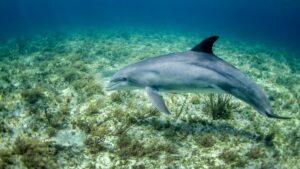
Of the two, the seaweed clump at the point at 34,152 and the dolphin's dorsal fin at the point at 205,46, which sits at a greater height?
the dolphin's dorsal fin at the point at 205,46

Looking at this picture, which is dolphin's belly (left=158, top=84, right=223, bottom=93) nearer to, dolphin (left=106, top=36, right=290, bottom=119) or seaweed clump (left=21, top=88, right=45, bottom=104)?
dolphin (left=106, top=36, right=290, bottom=119)

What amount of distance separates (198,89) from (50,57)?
11.2 meters

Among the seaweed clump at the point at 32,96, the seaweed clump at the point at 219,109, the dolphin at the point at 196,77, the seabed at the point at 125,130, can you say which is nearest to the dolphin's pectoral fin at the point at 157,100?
the dolphin at the point at 196,77

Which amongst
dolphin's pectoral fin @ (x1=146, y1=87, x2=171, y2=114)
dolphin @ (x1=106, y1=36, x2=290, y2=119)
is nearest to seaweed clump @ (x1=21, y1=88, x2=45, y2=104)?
dolphin @ (x1=106, y1=36, x2=290, y2=119)

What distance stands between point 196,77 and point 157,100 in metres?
1.21

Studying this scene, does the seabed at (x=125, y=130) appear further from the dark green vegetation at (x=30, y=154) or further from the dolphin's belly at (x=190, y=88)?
the dolphin's belly at (x=190, y=88)

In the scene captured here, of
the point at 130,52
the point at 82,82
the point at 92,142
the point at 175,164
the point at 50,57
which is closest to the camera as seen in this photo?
the point at 175,164

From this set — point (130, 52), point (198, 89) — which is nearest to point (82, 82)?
point (198, 89)

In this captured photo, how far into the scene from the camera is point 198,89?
323 inches

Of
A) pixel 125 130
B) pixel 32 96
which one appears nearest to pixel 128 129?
pixel 125 130

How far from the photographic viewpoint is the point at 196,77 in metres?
8.08

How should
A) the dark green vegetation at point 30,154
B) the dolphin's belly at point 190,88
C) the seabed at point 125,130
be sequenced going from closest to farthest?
the dark green vegetation at point 30,154, the seabed at point 125,130, the dolphin's belly at point 190,88

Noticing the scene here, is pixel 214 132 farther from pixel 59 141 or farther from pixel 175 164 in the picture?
pixel 59 141

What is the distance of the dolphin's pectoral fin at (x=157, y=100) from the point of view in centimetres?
733
